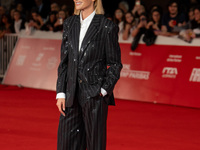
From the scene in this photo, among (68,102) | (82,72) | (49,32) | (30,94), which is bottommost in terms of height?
(30,94)

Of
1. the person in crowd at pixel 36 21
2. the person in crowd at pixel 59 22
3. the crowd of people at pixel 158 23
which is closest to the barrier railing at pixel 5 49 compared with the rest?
the person in crowd at pixel 36 21

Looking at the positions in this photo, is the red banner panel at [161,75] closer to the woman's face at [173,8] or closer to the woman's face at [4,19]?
the woman's face at [173,8]

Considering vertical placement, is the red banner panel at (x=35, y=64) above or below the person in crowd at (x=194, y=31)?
below

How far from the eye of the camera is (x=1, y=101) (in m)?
7.82

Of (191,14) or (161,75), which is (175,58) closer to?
(161,75)

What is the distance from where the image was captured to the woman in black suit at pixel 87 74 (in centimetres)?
272

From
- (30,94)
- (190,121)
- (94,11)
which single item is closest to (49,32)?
(30,94)

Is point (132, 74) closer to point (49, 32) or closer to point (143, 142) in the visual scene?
point (49, 32)

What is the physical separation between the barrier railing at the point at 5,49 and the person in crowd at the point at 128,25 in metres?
3.54

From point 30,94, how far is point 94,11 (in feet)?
20.9

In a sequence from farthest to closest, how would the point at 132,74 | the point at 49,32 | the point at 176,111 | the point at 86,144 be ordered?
the point at 49,32, the point at 132,74, the point at 176,111, the point at 86,144

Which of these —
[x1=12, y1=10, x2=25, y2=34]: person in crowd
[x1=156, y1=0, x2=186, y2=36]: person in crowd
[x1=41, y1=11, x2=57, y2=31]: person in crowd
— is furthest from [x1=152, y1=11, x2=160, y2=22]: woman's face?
[x1=12, y1=10, x2=25, y2=34]: person in crowd

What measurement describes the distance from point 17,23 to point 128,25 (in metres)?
3.61

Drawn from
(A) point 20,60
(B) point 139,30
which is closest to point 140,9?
(B) point 139,30
